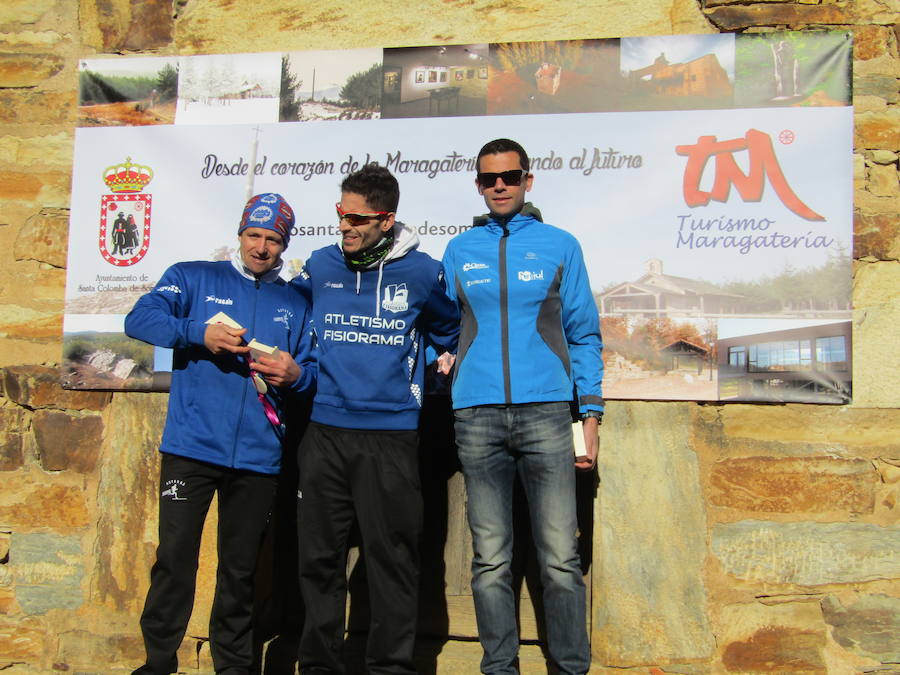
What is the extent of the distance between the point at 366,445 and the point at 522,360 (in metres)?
0.59

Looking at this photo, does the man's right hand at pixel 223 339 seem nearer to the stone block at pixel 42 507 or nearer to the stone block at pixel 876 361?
the stone block at pixel 42 507

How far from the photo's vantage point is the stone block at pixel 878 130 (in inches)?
128

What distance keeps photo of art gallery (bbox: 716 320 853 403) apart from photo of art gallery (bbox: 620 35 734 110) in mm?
930

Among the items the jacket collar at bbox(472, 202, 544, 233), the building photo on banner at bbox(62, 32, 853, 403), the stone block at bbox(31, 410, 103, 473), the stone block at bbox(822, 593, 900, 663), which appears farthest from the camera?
the stone block at bbox(31, 410, 103, 473)

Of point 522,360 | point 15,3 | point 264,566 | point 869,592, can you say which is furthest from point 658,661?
point 15,3

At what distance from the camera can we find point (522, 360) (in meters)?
2.69

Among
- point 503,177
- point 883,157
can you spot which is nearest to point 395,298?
point 503,177

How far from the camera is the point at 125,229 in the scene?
3.60 meters

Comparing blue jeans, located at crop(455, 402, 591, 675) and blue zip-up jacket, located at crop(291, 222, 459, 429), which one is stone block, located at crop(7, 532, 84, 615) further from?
blue jeans, located at crop(455, 402, 591, 675)

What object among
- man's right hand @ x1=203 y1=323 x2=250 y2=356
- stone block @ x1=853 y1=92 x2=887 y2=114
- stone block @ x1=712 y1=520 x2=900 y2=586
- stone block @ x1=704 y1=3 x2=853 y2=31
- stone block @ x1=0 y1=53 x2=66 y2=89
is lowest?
stone block @ x1=712 y1=520 x2=900 y2=586

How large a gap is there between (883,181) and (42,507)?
3739 mm

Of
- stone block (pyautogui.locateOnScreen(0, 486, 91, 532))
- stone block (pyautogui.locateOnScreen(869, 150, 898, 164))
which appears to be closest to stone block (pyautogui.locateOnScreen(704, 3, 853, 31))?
stone block (pyautogui.locateOnScreen(869, 150, 898, 164))

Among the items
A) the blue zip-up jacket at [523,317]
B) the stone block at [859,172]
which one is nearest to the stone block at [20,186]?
the blue zip-up jacket at [523,317]

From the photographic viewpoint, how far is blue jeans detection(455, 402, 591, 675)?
103 inches
